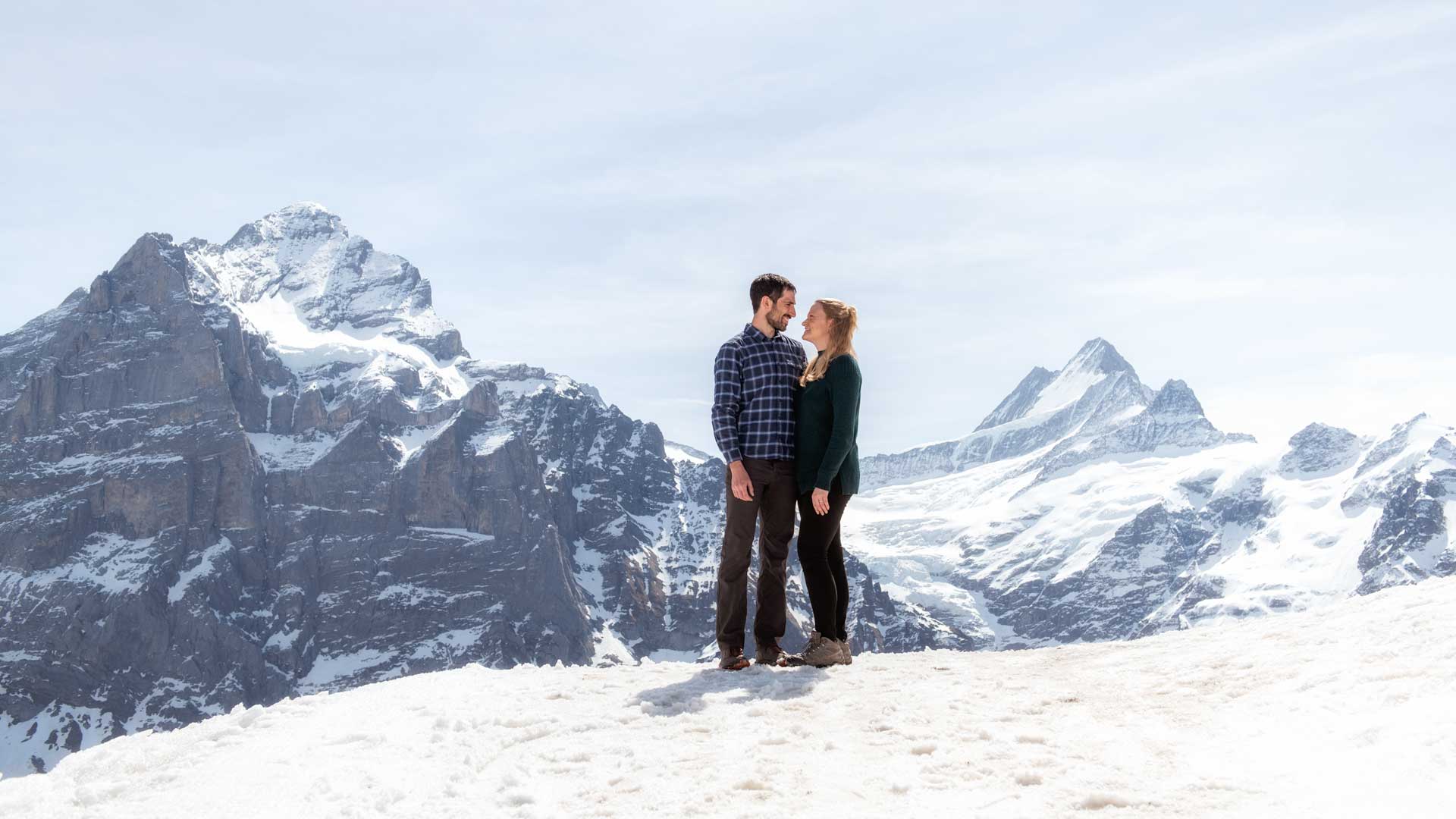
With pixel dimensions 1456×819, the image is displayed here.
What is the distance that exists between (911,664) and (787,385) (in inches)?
171

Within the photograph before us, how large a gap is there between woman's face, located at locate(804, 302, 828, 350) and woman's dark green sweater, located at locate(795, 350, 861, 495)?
35 centimetres

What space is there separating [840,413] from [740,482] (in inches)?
59.2

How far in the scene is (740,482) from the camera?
46.6 feet

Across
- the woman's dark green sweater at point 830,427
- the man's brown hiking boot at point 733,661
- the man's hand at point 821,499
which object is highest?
the woman's dark green sweater at point 830,427

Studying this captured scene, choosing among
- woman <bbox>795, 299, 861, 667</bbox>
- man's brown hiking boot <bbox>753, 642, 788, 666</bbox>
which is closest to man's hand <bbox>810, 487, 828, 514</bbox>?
woman <bbox>795, 299, 861, 667</bbox>

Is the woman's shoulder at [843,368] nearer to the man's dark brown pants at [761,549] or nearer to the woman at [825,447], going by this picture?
the woman at [825,447]

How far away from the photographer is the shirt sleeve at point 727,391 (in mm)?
14523

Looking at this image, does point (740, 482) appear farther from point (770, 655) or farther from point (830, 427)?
point (770, 655)

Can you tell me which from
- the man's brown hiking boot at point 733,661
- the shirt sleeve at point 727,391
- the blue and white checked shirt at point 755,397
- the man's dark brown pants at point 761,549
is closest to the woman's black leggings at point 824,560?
the man's dark brown pants at point 761,549

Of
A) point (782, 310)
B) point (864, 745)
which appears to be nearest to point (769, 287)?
point (782, 310)

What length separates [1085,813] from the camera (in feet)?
26.3

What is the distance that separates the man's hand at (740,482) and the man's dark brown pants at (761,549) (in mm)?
73

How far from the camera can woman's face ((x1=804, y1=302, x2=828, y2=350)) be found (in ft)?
47.7

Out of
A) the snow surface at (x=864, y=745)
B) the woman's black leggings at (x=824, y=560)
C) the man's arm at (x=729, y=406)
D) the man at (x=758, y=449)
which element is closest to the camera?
the snow surface at (x=864, y=745)
